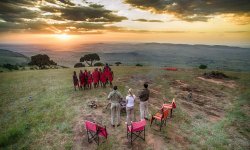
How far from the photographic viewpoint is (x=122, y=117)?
15359mm

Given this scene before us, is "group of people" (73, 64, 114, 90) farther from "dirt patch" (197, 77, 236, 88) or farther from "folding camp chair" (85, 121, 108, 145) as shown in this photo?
"dirt patch" (197, 77, 236, 88)

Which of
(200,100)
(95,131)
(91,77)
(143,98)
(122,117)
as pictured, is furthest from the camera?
(91,77)

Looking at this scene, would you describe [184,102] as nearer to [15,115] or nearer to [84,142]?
[84,142]

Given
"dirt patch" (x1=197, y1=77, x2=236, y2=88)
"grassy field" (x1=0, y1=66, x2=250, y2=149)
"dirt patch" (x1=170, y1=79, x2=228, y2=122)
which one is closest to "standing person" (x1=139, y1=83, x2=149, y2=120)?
"grassy field" (x1=0, y1=66, x2=250, y2=149)

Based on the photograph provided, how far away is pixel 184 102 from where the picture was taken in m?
20.2

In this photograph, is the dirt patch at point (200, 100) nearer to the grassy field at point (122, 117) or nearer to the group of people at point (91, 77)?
the grassy field at point (122, 117)

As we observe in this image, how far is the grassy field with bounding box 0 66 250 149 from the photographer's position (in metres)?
12.5

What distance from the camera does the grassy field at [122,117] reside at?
1249cm

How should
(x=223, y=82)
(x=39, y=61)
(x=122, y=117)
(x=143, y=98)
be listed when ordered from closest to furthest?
(x=143, y=98) → (x=122, y=117) → (x=223, y=82) → (x=39, y=61)

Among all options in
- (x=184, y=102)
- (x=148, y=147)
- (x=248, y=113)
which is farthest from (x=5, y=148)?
(x=248, y=113)

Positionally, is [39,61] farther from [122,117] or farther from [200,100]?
[122,117]

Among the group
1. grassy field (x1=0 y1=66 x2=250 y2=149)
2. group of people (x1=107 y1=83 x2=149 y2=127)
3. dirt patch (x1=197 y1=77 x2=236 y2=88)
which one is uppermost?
group of people (x1=107 y1=83 x2=149 y2=127)

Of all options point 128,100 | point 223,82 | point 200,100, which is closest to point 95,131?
point 128,100

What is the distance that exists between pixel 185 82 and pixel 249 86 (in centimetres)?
885
